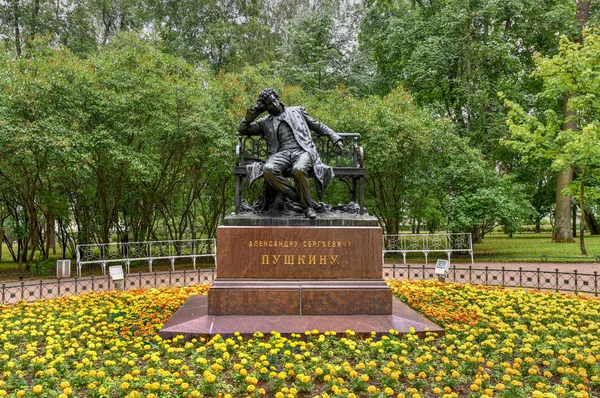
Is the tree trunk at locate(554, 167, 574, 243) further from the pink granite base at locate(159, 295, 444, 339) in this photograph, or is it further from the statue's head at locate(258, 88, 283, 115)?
the statue's head at locate(258, 88, 283, 115)

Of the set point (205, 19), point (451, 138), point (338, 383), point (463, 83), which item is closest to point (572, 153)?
point (451, 138)

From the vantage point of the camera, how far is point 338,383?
441 centimetres

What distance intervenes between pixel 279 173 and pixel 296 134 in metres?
0.84

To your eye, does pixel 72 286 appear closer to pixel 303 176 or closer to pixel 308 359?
pixel 303 176

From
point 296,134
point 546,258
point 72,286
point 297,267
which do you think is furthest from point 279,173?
point 546,258

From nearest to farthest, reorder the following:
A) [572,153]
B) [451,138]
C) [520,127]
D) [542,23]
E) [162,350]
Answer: [162,350] → [572,153] → [520,127] → [451,138] → [542,23]

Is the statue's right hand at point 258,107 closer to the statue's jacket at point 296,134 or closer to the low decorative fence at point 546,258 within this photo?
the statue's jacket at point 296,134

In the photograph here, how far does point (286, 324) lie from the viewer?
6.38 meters

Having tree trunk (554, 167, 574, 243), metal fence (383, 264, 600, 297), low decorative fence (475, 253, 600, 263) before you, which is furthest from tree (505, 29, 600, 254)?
tree trunk (554, 167, 574, 243)

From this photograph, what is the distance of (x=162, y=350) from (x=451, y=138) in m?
18.0

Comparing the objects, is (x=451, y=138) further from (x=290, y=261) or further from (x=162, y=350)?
(x=162, y=350)

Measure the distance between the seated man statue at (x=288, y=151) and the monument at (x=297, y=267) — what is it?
0.07ft

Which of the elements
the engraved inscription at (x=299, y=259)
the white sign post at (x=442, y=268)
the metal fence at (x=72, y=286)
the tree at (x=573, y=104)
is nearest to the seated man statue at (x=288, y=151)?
the engraved inscription at (x=299, y=259)

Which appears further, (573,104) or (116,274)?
(573,104)
